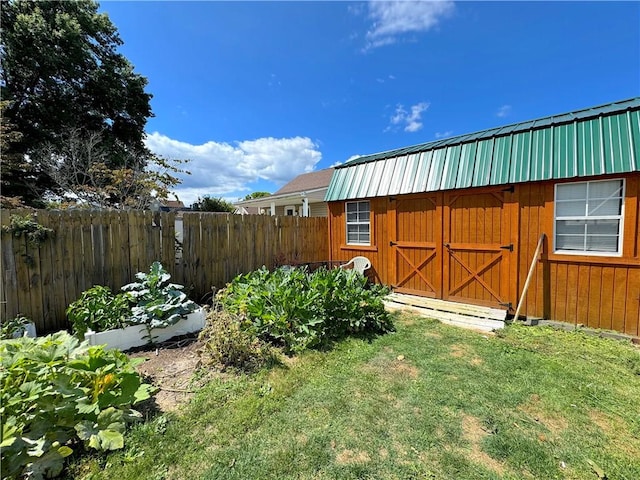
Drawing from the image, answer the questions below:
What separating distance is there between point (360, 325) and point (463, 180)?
10.8 feet

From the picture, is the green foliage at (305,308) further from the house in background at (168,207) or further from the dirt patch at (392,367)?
the house in background at (168,207)

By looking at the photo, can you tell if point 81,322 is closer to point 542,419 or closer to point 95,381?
point 95,381

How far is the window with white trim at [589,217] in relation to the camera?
3889mm

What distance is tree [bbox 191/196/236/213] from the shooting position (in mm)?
18906

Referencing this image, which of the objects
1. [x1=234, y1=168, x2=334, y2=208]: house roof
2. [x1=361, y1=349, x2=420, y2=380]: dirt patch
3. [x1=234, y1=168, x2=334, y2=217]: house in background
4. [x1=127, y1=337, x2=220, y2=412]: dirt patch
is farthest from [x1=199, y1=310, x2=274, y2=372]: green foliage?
[x1=234, y1=168, x2=334, y2=208]: house roof

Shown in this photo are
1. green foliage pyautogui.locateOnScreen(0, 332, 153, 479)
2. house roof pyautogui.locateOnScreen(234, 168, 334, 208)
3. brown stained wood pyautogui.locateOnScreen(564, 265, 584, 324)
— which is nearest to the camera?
green foliage pyautogui.locateOnScreen(0, 332, 153, 479)

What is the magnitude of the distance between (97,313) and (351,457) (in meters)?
3.37

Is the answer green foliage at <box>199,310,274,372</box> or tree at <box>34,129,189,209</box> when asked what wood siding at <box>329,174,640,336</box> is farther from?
tree at <box>34,129,189,209</box>

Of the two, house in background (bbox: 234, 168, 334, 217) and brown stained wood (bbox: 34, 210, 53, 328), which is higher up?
house in background (bbox: 234, 168, 334, 217)

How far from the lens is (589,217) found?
4051mm

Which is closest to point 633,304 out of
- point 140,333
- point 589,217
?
point 589,217

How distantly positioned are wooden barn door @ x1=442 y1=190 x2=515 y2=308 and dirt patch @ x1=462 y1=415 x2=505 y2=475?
3.25 meters

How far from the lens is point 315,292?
13.1 feet

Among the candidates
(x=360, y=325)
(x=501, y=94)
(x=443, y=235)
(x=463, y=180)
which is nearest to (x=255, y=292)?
(x=360, y=325)
